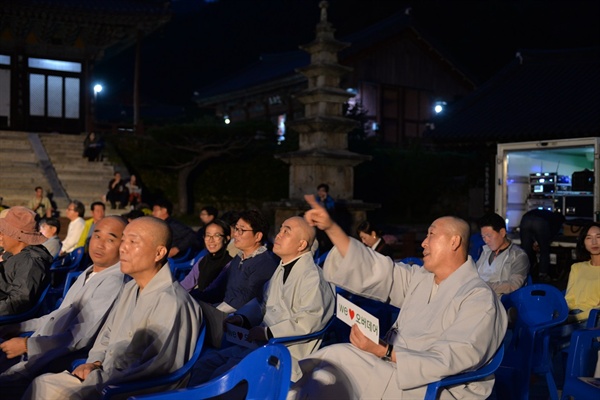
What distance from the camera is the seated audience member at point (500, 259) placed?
5.65 meters

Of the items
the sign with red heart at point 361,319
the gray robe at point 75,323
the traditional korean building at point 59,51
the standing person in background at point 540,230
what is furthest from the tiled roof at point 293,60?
the sign with red heart at point 361,319

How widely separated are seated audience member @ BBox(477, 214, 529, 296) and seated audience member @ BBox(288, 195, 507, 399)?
7.34 feet

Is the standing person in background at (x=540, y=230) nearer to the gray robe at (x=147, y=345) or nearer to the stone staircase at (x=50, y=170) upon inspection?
the gray robe at (x=147, y=345)

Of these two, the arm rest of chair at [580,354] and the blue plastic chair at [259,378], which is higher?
the blue plastic chair at [259,378]

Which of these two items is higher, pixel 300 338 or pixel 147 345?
pixel 147 345

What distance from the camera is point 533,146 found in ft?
37.5

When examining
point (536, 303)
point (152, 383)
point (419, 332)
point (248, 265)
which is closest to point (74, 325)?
point (152, 383)

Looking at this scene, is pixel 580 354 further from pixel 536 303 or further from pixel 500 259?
pixel 500 259

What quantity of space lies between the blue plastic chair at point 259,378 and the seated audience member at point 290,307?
1451 millimetres

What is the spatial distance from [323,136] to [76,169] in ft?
25.8

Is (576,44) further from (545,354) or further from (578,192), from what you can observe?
(545,354)

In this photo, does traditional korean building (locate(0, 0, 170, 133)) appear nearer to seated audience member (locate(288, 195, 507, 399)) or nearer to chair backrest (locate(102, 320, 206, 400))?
seated audience member (locate(288, 195, 507, 399))

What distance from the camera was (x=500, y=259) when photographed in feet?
19.3

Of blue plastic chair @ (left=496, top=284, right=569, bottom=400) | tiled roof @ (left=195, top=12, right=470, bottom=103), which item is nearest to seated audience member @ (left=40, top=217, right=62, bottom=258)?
blue plastic chair @ (left=496, top=284, right=569, bottom=400)
